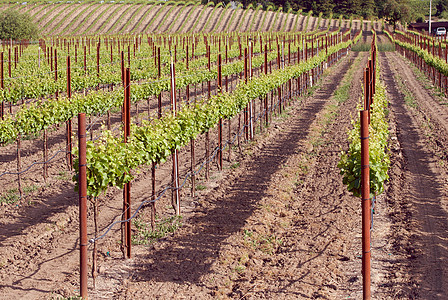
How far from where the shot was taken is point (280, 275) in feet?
28.1

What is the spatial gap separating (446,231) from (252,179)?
16.0ft

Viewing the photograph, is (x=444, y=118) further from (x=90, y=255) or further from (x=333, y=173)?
(x=90, y=255)

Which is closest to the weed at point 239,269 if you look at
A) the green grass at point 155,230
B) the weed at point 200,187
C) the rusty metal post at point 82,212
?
the green grass at point 155,230

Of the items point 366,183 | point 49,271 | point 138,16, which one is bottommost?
point 49,271

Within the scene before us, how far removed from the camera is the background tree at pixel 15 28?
71.9 m

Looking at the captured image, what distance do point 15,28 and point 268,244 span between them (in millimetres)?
69688

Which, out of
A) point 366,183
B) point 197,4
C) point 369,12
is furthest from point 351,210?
point 369,12

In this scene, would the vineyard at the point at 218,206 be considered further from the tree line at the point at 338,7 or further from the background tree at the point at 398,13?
the tree line at the point at 338,7

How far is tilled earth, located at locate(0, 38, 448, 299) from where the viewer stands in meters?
8.19

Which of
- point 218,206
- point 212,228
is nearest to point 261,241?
point 212,228

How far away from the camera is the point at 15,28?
72.4 meters

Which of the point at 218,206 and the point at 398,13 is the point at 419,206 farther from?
the point at 398,13

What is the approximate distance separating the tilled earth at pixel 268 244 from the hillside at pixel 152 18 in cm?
8369

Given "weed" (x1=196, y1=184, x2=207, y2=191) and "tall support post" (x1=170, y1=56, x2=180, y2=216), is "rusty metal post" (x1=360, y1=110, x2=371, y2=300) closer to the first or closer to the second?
"tall support post" (x1=170, y1=56, x2=180, y2=216)
